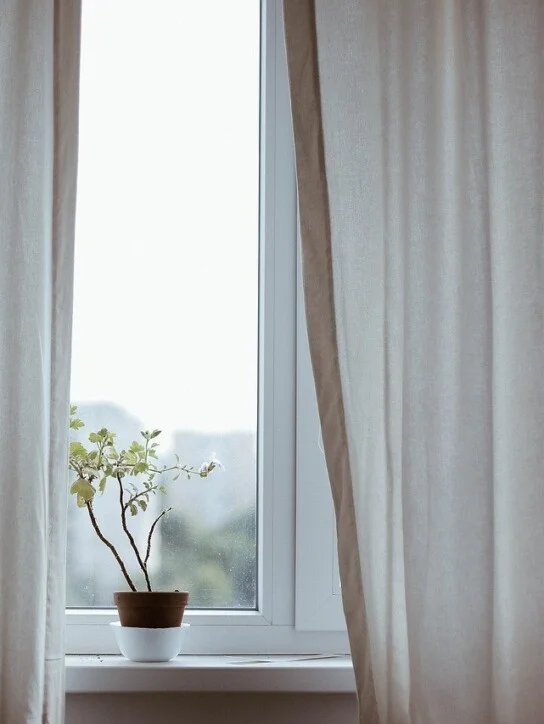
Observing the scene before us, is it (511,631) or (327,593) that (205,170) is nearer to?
(327,593)

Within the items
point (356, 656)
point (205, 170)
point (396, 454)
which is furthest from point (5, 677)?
point (205, 170)

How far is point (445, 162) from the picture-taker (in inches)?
65.9

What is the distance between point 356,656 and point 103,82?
1.24 m

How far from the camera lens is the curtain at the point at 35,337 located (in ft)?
4.99

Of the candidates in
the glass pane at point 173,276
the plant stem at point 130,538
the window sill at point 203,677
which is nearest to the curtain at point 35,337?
→ the window sill at point 203,677

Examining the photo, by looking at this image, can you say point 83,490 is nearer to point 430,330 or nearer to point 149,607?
point 149,607

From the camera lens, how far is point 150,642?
1719mm

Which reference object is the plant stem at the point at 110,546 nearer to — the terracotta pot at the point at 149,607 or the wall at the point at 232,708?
the terracotta pot at the point at 149,607

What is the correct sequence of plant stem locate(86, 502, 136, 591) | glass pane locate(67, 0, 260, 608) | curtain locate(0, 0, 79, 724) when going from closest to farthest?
curtain locate(0, 0, 79, 724), plant stem locate(86, 502, 136, 591), glass pane locate(67, 0, 260, 608)

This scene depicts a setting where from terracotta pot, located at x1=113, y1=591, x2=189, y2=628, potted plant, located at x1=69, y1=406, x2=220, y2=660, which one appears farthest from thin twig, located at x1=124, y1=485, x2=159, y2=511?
terracotta pot, located at x1=113, y1=591, x2=189, y2=628

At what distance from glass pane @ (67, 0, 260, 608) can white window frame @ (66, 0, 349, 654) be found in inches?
1.5

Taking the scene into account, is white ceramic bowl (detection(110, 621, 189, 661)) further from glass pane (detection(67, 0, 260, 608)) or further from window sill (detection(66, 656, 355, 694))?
glass pane (detection(67, 0, 260, 608))

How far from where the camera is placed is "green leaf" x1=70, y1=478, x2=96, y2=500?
1.74 metres

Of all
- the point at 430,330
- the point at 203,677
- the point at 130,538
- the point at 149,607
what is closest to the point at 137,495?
the point at 130,538
